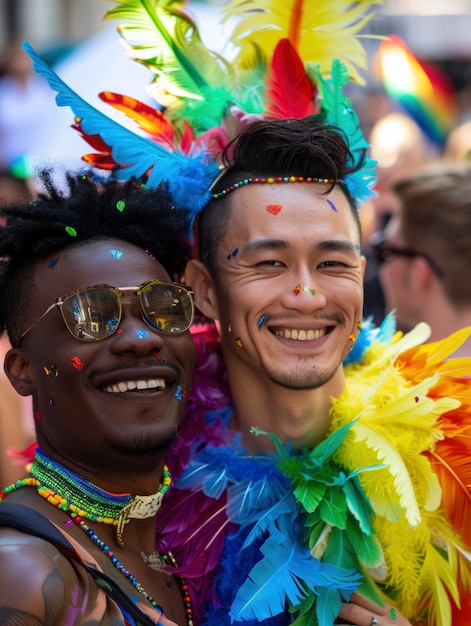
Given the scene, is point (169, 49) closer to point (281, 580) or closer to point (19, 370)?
point (19, 370)

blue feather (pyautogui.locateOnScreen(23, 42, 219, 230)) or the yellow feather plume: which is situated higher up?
the yellow feather plume

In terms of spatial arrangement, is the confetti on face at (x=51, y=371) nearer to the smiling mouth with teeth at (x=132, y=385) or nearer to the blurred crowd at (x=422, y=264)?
the smiling mouth with teeth at (x=132, y=385)

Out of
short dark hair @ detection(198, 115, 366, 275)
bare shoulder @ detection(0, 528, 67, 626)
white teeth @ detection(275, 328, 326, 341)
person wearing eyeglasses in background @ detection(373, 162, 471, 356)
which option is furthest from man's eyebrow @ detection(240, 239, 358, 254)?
person wearing eyeglasses in background @ detection(373, 162, 471, 356)

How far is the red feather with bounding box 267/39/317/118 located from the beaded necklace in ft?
4.54

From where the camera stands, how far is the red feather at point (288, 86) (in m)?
2.95

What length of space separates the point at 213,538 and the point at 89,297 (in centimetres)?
93

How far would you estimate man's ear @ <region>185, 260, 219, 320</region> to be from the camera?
2.97 metres

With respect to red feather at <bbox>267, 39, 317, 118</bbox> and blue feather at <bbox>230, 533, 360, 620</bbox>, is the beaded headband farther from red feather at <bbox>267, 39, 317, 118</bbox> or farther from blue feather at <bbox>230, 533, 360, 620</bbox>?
blue feather at <bbox>230, 533, 360, 620</bbox>

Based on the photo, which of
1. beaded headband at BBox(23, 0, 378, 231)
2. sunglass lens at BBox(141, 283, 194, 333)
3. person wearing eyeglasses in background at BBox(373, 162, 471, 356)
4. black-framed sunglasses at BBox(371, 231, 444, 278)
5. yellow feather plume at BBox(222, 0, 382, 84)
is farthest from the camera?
black-framed sunglasses at BBox(371, 231, 444, 278)

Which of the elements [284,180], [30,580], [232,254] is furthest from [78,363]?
[284,180]

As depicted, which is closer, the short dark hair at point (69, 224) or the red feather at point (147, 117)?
the short dark hair at point (69, 224)

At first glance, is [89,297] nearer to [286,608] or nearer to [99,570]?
[99,570]

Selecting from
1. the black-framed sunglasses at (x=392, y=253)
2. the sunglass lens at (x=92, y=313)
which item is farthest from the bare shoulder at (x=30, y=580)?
the black-framed sunglasses at (x=392, y=253)

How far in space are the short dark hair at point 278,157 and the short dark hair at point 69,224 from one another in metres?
0.22
